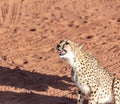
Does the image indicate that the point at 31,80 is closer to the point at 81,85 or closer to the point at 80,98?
the point at 80,98

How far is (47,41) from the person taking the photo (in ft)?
38.3

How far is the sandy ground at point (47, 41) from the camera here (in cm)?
927

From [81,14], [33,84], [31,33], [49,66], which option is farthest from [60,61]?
[81,14]

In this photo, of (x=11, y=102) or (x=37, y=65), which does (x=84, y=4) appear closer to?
(x=37, y=65)

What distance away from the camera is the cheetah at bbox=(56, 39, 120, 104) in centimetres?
784

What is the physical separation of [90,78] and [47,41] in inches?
153

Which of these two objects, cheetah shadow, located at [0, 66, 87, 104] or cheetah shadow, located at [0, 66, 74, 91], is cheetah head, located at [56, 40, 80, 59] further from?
cheetah shadow, located at [0, 66, 74, 91]

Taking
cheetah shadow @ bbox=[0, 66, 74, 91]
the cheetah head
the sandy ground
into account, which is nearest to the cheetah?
the cheetah head

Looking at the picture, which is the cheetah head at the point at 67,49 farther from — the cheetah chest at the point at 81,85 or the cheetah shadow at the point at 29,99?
the cheetah shadow at the point at 29,99

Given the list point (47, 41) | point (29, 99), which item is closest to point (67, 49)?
point (29, 99)

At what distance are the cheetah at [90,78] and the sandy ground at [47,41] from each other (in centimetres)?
84

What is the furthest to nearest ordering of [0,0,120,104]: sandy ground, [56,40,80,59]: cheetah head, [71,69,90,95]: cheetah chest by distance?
[0,0,120,104]: sandy ground < [71,69,90,95]: cheetah chest < [56,40,80,59]: cheetah head

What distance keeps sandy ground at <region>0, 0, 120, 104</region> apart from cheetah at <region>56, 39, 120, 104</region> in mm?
840

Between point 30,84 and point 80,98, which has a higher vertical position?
point 30,84
